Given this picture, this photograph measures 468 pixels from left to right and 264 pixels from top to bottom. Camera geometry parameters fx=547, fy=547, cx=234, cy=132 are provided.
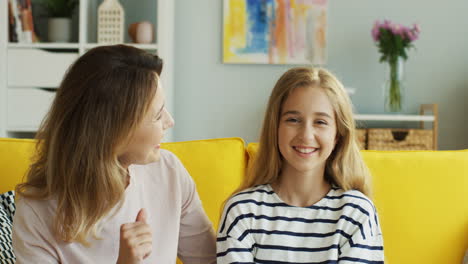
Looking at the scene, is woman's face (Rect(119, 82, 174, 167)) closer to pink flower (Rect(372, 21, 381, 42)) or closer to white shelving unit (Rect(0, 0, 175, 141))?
white shelving unit (Rect(0, 0, 175, 141))

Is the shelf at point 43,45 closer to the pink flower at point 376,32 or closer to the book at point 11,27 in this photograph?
the book at point 11,27

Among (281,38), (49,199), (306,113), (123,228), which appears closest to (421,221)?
(306,113)

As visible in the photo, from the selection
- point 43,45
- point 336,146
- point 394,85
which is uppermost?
point 43,45

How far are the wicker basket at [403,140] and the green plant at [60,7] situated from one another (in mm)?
2060

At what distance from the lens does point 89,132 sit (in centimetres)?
107

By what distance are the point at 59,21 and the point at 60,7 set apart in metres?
0.10

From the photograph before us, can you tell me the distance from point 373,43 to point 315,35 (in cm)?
40

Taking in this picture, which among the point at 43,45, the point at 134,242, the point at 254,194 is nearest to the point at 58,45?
the point at 43,45

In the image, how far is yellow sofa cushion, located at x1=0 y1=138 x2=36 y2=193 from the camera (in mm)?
1614

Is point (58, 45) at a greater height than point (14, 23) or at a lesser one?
lesser

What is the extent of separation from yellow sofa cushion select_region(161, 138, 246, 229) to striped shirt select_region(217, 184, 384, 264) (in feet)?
0.88

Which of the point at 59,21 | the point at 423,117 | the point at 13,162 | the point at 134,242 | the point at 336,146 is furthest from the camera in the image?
the point at 59,21

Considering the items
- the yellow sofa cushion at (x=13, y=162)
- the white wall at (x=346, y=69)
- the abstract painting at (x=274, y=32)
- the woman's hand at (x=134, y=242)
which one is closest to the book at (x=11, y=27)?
the white wall at (x=346, y=69)

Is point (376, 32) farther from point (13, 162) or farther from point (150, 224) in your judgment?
point (150, 224)
